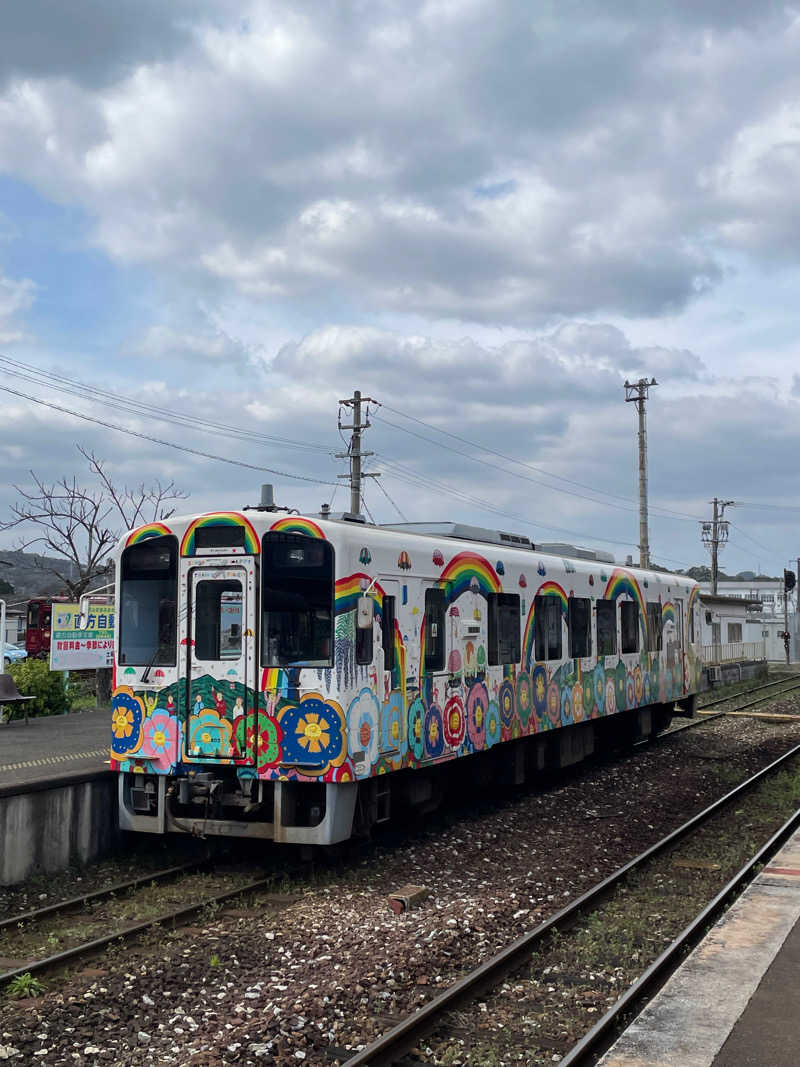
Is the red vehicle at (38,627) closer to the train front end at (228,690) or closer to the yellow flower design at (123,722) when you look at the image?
the yellow flower design at (123,722)

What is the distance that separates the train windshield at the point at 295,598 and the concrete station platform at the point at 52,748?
89.6 inches

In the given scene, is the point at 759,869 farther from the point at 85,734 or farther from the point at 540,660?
the point at 85,734

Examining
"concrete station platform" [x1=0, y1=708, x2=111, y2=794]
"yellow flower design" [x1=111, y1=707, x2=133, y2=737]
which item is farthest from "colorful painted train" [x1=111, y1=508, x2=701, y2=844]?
"concrete station platform" [x1=0, y1=708, x2=111, y2=794]

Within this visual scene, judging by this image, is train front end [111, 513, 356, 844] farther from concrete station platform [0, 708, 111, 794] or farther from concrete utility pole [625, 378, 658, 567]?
concrete utility pole [625, 378, 658, 567]

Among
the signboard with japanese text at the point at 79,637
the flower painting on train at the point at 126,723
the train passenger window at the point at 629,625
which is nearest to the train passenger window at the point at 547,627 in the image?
the train passenger window at the point at 629,625

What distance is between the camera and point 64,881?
9.20 m

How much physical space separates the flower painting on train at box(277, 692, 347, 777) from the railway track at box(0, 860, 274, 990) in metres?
1.07

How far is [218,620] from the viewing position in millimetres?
9500

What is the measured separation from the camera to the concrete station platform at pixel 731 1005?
5.20m

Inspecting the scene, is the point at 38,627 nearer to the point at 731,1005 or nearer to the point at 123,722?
the point at 123,722

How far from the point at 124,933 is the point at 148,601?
10.6 feet

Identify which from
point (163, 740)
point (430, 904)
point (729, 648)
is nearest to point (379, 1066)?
point (430, 904)

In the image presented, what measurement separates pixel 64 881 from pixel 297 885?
198 cm

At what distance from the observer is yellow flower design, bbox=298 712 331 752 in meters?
9.02
